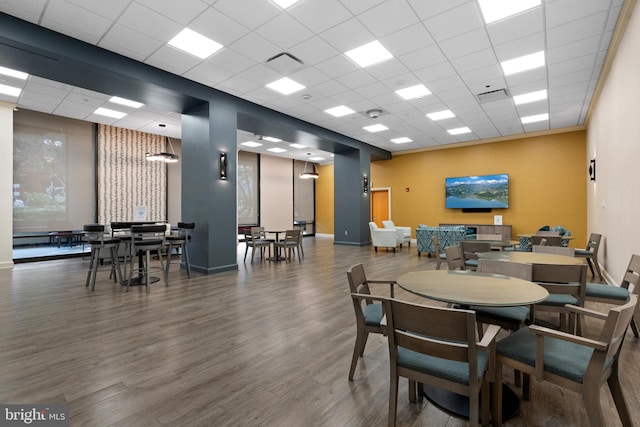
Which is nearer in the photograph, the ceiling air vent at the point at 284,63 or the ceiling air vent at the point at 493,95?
the ceiling air vent at the point at 284,63

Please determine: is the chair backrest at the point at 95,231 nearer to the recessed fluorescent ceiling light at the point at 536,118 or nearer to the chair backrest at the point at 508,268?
the chair backrest at the point at 508,268

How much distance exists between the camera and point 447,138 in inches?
399

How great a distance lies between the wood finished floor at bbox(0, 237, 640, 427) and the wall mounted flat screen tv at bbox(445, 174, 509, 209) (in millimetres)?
6973

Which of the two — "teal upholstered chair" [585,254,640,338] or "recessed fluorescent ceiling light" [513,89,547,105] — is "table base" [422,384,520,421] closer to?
"teal upholstered chair" [585,254,640,338]

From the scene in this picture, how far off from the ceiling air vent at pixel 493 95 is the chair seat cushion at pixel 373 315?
5809 mm

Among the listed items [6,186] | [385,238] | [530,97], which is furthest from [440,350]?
[6,186]

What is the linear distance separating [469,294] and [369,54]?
414 cm

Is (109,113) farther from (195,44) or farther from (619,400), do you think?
(619,400)

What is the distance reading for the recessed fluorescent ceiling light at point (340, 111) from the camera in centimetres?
724

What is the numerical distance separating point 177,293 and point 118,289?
1.05m

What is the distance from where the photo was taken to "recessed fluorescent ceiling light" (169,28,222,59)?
13.8 feet

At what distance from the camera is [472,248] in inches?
172

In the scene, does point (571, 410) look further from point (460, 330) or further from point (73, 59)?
point (73, 59)

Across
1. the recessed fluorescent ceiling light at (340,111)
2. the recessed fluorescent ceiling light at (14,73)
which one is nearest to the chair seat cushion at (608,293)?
the recessed fluorescent ceiling light at (340,111)
